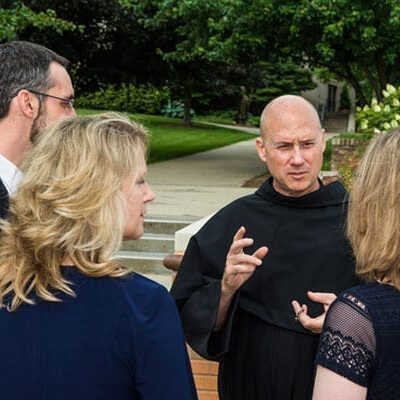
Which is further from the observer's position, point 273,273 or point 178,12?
point 178,12

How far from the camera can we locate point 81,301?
1771 millimetres

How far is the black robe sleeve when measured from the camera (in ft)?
9.78

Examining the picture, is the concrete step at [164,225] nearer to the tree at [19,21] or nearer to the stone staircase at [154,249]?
the stone staircase at [154,249]

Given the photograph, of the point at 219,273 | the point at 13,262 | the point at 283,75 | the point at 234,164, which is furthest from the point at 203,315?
the point at 283,75

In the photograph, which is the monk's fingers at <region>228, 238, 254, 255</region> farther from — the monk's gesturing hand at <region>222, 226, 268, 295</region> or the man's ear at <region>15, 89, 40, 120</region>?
the man's ear at <region>15, 89, 40, 120</region>

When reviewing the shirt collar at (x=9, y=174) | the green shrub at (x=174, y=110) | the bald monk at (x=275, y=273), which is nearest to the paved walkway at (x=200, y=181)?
the bald monk at (x=275, y=273)

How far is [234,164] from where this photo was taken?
19.1 m

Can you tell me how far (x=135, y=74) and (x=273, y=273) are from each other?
730 inches

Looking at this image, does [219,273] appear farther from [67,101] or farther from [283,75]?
[283,75]

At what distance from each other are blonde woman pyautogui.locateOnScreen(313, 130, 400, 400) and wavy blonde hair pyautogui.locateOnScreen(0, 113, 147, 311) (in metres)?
0.60

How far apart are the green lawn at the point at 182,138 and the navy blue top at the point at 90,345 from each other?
17253 mm

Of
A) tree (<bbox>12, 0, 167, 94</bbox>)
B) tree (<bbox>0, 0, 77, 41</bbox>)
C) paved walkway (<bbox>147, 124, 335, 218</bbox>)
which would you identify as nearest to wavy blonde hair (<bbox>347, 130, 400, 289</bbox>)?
paved walkway (<bbox>147, 124, 335, 218</bbox>)

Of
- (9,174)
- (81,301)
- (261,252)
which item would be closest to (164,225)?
(9,174)

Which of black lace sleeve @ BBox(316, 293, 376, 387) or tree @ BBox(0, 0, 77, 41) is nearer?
black lace sleeve @ BBox(316, 293, 376, 387)
